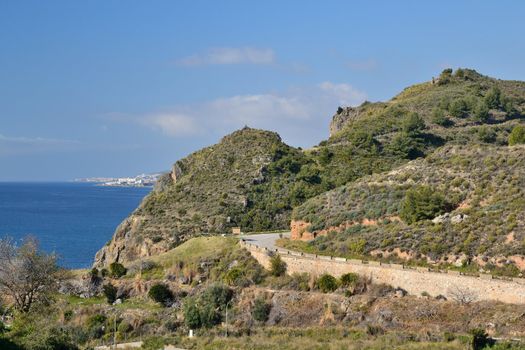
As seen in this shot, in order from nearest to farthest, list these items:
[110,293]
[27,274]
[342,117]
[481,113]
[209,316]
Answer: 1. [209,316]
2. [27,274]
3. [110,293]
4. [481,113]
5. [342,117]

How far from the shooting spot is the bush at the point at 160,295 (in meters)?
46.3

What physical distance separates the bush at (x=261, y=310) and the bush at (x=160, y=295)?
778 centimetres

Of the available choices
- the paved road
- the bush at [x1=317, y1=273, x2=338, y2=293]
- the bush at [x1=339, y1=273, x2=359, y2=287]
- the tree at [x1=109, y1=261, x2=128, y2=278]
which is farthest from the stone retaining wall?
the tree at [x1=109, y1=261, x2=128, y2=278]

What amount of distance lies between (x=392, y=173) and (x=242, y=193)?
17.8 m

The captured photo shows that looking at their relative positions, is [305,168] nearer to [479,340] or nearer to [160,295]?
[160,295]

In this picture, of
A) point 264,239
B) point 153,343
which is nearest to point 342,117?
point 264,239

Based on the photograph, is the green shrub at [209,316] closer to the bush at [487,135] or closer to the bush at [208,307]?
the bush at [208,307]

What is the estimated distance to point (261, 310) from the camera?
134 feet

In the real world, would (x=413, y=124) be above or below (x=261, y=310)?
above

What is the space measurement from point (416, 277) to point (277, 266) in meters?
10.4

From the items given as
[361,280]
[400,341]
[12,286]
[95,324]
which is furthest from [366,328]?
[12,286]

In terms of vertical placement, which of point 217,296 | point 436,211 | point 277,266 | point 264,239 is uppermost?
point 436,211

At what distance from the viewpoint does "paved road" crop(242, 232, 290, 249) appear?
52.5 metres

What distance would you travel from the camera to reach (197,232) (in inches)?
2480
